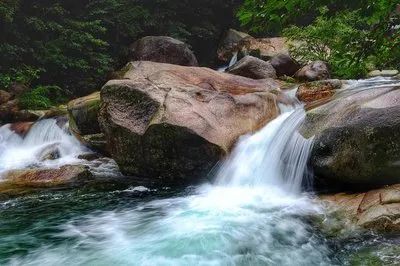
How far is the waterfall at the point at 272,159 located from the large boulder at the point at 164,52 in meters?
8.36

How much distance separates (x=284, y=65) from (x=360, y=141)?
991 centimetres

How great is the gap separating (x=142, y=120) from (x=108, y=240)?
10.5 ft

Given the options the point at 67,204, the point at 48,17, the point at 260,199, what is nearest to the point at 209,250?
the point at 260,199

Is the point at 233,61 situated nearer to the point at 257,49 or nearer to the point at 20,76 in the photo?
the point at 257,49

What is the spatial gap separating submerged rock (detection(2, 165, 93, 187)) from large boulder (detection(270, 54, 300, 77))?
9.04 metres

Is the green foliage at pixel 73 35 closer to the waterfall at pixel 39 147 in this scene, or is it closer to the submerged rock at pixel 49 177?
the waterfall at pixel 39 147

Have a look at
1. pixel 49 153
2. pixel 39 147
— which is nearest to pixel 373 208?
pixel 49 153

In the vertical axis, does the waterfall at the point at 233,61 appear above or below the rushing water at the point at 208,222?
above

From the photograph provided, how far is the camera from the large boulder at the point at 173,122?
293 inches

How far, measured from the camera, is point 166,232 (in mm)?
5270

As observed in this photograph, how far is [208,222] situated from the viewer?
5.45 m

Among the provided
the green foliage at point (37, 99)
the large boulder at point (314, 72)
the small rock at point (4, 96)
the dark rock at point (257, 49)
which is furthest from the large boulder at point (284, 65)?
the small rock at point (4, 96)

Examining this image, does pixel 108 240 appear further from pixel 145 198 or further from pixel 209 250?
pixel 145 198

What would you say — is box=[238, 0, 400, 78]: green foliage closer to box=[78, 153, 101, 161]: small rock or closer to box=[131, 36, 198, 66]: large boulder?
box=[78, 153, 101, 161]: small rock
